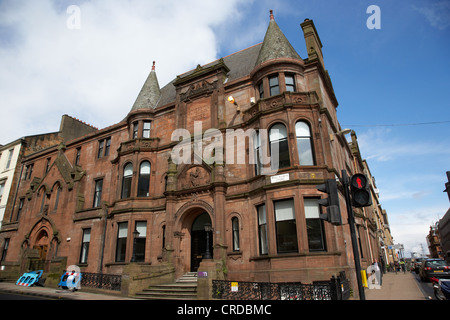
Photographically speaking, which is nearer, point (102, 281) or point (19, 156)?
point (102, 281)

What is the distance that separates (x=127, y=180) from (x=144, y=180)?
5.26 ft

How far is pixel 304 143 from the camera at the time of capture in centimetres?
1744

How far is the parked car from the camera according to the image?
64.8 ft

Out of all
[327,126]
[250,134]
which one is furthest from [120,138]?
[327,126]

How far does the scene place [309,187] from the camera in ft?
51.9

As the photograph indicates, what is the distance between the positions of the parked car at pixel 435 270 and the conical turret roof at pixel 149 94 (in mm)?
25589

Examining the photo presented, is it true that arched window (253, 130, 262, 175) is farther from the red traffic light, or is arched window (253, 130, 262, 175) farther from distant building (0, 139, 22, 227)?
distant building (0, 139, 22, 227)

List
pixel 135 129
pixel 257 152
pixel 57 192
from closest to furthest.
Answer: pixel 257 152, pixel 135 129, pixel 57 192

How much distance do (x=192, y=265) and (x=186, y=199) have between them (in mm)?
4585

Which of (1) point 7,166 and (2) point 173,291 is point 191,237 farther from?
(1) point 7,166

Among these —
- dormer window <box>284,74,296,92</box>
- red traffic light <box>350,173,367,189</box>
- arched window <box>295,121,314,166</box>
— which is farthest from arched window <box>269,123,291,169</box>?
red traffic light <box>350,173,367,189</box>

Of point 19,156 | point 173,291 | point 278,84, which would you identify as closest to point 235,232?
point 173,291

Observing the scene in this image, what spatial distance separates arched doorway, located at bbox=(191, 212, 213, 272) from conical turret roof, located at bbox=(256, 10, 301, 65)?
12.0m
